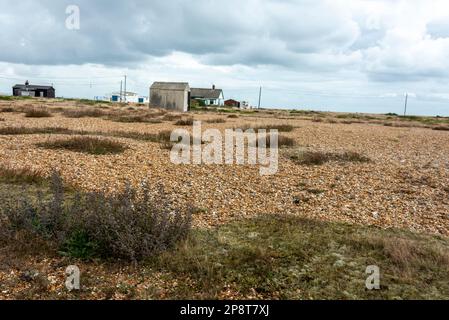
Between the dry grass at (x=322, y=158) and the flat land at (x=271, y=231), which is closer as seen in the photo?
the flat land at (x=271, y=231)

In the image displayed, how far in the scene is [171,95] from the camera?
5653 cm

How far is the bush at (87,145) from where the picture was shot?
40.2 ft

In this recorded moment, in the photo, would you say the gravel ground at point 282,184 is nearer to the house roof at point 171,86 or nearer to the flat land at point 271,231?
the flat land at point 271,231

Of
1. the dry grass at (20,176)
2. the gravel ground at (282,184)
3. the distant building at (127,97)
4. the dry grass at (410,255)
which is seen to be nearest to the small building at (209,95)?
the distant building at (127,97)

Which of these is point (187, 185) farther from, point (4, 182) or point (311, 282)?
point (311, 282)

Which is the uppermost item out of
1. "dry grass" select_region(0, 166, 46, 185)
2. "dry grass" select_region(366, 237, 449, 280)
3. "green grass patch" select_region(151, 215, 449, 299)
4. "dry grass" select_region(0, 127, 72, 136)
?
"dry grass" select_region(0, 127, 72, 136)

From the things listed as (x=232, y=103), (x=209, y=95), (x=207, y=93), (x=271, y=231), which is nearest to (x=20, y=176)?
(x=271, y=231)

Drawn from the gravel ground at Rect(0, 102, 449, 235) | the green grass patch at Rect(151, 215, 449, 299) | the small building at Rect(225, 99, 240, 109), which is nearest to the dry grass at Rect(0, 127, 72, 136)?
the gravel ground at Rect(0, 102, 449, 235)

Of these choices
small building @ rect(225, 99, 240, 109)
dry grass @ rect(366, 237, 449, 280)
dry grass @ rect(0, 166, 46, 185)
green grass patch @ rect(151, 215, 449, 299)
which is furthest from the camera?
small building @ rect(225, 99, 240, 109)

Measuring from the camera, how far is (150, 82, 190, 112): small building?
55844 mm

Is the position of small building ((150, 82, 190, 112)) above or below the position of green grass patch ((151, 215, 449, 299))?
above

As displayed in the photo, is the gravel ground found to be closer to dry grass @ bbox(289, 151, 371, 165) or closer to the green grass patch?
dry grass @ bbox(289, 151, 371, 165)

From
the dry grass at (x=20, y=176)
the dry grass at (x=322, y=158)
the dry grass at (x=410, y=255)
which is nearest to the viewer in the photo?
the dry grass at (x=410, y=255)

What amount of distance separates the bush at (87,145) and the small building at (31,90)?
103 meters
